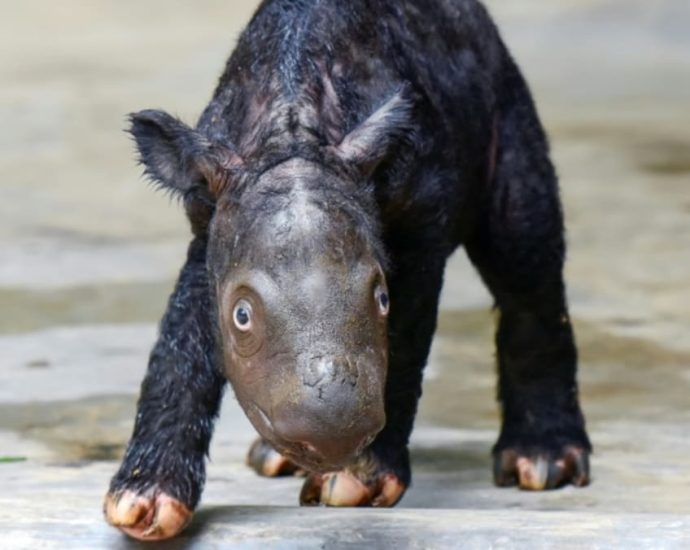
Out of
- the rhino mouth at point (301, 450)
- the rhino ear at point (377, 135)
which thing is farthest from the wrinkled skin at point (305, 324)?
the rhino ear at point (377, 135)

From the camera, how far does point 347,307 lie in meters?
5.05

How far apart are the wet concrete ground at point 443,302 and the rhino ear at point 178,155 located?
994mm

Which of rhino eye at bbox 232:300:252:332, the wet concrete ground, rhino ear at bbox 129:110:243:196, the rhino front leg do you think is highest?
rhino ear at bbox 129:110:243:196

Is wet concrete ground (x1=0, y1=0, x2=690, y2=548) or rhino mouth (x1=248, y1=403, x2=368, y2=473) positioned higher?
rhino mouth (x1=248, y1=403, x2=368, y2=473)

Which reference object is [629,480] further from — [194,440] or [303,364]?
[303,364]

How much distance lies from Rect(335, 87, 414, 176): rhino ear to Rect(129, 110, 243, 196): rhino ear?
322 mm

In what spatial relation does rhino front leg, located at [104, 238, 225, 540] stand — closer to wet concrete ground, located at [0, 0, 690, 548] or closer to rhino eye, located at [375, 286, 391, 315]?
wet concrete ground, located at [0, 0, 690, 548]

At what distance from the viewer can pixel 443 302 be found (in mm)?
10625

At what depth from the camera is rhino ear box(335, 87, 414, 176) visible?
18.3 feet

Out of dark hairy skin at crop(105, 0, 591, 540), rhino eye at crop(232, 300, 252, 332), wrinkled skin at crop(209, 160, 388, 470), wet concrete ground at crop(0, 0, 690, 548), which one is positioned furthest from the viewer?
wet concrete ground at crop(0, 0, 690, 548)

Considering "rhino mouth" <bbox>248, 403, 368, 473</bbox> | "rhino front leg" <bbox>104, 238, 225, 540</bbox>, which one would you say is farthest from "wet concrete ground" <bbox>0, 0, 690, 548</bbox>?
"rhino mouth" <bbox>248, 403, 368, 473</bbox>

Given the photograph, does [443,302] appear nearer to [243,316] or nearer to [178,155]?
[178,155]

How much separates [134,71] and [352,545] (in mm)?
11876

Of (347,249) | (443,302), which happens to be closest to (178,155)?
(347,249)
